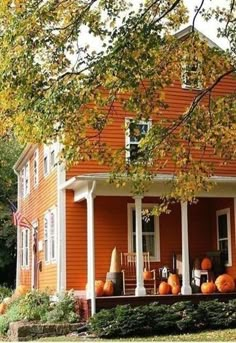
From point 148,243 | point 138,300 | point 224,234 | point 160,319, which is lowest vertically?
point 160,319

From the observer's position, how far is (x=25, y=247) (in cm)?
2475

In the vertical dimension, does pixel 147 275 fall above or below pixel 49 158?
below

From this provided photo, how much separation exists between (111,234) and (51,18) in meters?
8.65

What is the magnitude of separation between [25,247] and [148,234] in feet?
26.6

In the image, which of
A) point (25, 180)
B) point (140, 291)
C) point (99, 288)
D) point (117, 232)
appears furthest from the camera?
point (25, 180)

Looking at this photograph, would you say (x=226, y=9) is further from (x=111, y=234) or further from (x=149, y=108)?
(x=111, y=234)

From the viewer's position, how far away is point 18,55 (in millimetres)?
10281

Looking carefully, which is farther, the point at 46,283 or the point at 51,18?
the point at 46,283

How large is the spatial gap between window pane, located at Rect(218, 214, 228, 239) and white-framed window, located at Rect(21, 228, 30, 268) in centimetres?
873

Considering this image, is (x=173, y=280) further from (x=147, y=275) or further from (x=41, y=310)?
(x=41, y=310)

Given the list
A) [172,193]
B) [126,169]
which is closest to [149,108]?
[126,169]

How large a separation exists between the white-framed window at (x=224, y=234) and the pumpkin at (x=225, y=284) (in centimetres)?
139

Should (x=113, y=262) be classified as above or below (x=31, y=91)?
below

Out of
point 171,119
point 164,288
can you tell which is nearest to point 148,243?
point 164,288
